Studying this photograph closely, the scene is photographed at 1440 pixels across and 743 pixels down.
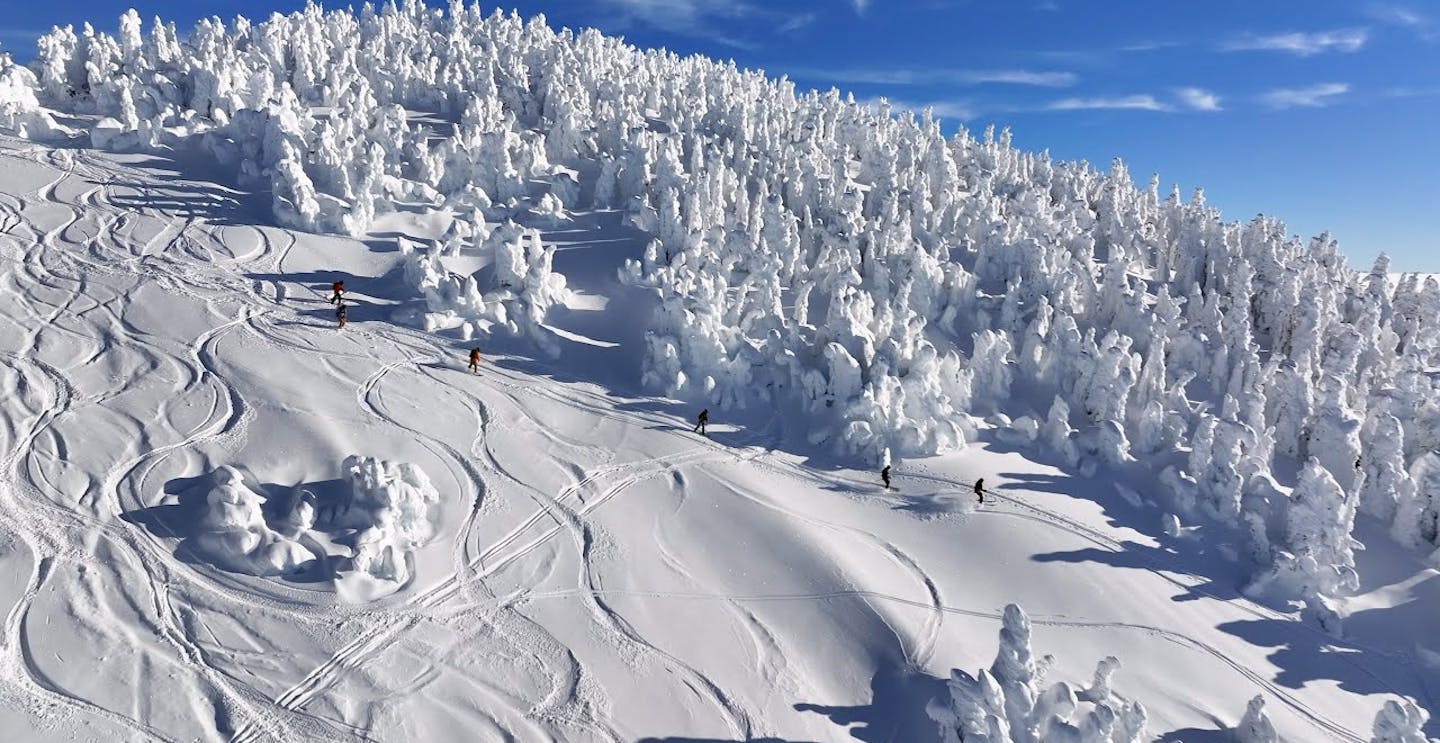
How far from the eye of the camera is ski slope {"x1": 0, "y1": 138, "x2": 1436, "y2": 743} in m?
16.2

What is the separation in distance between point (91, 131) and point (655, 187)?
3903 centimetres

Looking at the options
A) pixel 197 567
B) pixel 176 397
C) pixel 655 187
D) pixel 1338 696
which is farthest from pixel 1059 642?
pixel 655 187

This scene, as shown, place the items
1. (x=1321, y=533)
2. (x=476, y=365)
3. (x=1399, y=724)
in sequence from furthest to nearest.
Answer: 1. (x=476, y=365)
2. (x=1321, y=533)
3. (x=1399, y=724)

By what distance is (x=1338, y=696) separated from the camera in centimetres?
2127

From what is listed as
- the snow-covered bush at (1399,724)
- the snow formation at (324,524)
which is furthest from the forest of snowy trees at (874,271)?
the snow formation at (324,524)

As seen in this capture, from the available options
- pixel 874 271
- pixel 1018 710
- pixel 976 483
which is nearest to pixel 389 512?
pixel 1018 710

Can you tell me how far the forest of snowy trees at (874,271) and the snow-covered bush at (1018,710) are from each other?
38.7 feet

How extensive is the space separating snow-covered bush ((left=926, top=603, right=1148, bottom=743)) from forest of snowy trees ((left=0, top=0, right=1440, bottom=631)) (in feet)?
38.7

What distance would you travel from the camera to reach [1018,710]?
16203mm

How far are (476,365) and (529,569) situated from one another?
12417 mm

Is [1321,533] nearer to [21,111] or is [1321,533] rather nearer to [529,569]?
[529,569]

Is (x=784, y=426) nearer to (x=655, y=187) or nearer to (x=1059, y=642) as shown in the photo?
(x=1059, y=642)

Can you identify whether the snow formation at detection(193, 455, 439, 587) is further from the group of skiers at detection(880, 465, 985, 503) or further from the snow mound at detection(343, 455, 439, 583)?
the group of skiers at detection(880, 465, 985, 503)

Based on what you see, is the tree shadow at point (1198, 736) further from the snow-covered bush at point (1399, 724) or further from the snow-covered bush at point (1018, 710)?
the snow-covered bush at point (1399, 724)
